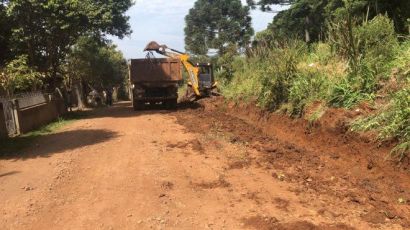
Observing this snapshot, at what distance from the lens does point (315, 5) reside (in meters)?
32.1

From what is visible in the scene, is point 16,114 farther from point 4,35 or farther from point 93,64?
point 93,64

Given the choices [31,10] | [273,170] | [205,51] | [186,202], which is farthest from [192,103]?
[205,51]

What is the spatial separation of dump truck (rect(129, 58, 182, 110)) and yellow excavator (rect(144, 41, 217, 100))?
184 cm

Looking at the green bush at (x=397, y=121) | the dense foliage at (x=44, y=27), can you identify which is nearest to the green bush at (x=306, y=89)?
the green bush at (x=397, y=121)

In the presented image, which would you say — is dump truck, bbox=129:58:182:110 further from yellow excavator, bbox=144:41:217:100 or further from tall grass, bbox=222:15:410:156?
tall grass, bbox=222:15:410:156

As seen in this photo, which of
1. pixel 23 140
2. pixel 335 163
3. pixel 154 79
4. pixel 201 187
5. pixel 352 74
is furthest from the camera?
pixel 154 79

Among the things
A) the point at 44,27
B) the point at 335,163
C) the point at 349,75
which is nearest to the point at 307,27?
the point at 44,27

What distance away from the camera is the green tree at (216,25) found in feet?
200

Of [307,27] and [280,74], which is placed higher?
[307,27]

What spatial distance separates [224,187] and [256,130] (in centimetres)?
626

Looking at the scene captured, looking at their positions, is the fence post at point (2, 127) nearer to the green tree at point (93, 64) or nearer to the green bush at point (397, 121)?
the green bush at point (397, 121)

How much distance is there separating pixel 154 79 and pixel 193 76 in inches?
134

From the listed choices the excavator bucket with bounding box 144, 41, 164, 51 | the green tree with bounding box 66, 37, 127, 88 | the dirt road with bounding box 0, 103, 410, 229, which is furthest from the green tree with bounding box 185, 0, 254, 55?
Result: the dirt road with bounding box 0, 103, 410, 229

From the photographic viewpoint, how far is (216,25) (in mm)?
63438
